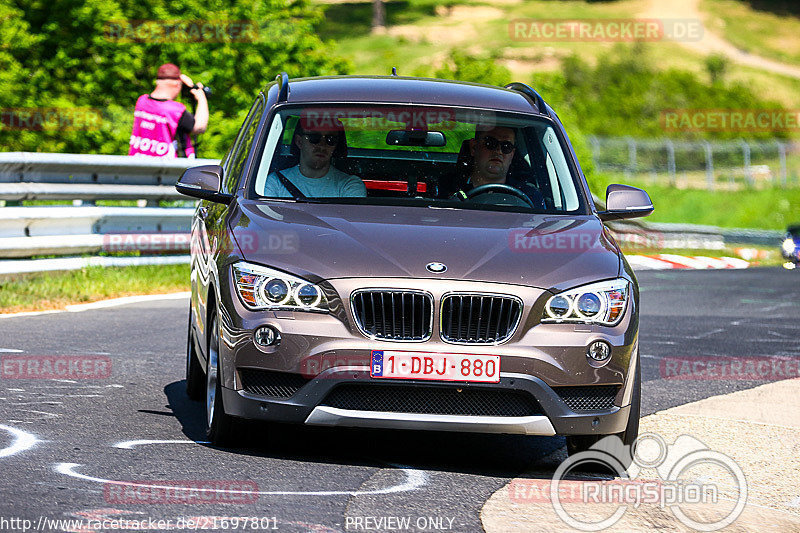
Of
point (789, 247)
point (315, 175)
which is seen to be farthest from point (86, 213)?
point (789, 247)

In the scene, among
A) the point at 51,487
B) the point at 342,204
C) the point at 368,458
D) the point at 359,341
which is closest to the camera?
the point at 51,487

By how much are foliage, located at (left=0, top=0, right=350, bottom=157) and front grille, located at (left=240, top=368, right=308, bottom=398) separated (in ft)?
65.8

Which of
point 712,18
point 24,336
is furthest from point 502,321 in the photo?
point 712,18

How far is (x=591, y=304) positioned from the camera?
20.6ft

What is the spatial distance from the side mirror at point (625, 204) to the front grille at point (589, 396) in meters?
1.23

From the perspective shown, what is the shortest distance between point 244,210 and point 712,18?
135m

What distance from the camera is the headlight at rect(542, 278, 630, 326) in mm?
6188

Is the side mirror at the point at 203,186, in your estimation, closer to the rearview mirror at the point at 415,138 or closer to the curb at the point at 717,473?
the rearview mirror at the point at 415,138

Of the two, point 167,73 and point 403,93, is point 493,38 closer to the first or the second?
point 167,73

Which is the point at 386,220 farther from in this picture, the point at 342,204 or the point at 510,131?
the point at 510,131

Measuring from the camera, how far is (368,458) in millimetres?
6434

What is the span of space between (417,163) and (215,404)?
86.7 inches

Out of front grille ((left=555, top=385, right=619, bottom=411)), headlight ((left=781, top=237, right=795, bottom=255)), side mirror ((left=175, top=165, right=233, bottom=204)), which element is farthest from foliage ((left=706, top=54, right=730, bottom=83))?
front grille ((left=555, top=385, right=619, bottom=411))

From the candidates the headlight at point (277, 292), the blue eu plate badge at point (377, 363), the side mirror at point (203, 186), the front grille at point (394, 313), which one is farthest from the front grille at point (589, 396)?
the side mirror at point (203, 186)
